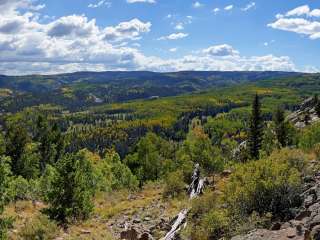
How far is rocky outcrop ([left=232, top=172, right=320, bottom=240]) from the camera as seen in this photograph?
56.5ft

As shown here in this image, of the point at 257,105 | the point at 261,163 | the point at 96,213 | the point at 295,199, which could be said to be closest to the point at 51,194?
the point at 96,213

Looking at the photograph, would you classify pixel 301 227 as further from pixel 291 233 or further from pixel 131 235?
pixel 131 235

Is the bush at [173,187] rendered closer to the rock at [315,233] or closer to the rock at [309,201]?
the rock at [309,201]

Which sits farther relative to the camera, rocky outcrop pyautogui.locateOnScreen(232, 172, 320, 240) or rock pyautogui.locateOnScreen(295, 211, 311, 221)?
rock pyautogui.locateOnScreen(295, 211, 311, 221)

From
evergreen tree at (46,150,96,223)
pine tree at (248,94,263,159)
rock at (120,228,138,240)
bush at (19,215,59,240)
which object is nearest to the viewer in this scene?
bush at (19,215,59,240)

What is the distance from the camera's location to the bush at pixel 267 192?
2317cm

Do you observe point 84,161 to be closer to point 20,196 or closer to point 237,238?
point 20,196

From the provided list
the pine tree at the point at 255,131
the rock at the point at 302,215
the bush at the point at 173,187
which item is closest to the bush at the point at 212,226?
the rock at the point at 302,215

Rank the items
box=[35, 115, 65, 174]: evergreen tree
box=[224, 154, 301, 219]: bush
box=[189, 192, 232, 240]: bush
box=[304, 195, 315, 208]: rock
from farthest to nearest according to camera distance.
Result: box=[35, 115, 65, 174]: evergreen tree → box=[224, 154, 301, 219]: bush → box=[189, 192, 232, 240]: bush → box=[304, 195, 315, 208]: rock

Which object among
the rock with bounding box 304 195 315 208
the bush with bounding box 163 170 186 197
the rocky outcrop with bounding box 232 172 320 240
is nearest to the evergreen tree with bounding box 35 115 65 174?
the bush with bounding box 163 170 186 197

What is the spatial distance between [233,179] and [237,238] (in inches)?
322

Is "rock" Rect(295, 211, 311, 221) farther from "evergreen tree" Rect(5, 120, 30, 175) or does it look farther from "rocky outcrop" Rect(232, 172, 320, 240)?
"evergreen tree" Rect(5, 120, 30, 175)

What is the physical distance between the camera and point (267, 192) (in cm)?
2383

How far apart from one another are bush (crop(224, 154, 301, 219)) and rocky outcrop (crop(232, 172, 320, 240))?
97 cm
